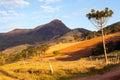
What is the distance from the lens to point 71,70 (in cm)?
2947

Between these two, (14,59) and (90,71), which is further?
(14,59)

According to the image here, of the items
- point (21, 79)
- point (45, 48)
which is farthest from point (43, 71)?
point (45, 48)

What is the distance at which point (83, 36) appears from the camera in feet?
528

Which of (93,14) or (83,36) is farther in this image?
(83,36)

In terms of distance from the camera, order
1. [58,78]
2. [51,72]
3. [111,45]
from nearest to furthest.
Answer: [58,78]
[51,72]
[111,45]

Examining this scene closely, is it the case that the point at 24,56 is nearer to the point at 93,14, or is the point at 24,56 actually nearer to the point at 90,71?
the point at 93,14

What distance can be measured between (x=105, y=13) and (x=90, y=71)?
39.4 ft

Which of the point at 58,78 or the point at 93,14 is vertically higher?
the point at 93,14

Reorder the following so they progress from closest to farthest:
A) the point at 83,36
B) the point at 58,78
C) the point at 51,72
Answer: the point at 58,78
the point at 51,72
the point at 83,36

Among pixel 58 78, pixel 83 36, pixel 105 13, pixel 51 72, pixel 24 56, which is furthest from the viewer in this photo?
pixel 83 36

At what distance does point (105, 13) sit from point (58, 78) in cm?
1433

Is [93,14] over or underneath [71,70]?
over

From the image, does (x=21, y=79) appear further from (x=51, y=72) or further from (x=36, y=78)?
(x=51, y=72)

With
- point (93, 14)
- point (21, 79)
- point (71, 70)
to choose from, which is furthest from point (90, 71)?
point (93, 14)
